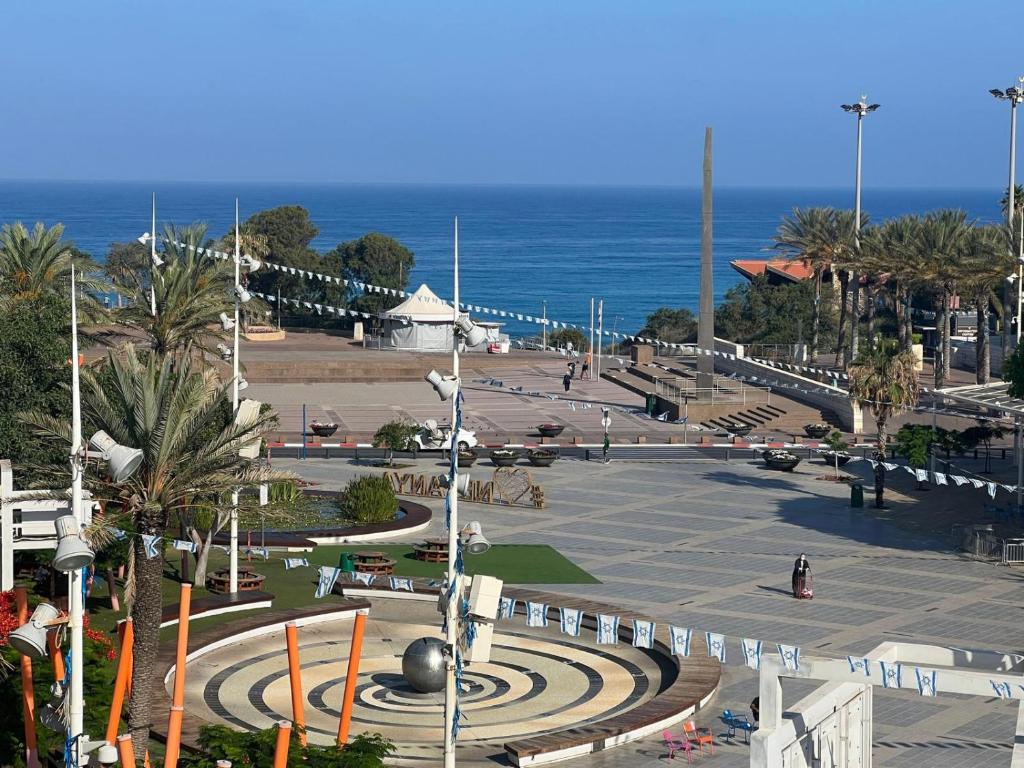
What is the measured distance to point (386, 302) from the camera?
102 metres

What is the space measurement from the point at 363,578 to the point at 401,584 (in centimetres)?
92

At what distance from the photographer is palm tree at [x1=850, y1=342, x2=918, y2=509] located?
4809 cm

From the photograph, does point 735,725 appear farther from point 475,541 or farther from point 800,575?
point 800,575

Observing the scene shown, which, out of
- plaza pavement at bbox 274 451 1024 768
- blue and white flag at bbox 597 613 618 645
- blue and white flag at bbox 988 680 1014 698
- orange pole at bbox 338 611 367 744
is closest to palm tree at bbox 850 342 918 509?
plaza pavement at bbox 274 451 1024 768

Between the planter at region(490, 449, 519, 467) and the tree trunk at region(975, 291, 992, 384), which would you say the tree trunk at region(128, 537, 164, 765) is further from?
the tree trunk at region(975, 291, 992, 384)

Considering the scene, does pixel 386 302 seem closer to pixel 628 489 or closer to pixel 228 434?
pixel 628 489

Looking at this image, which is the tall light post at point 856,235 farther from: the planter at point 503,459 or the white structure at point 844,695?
the white structure at point 844,695

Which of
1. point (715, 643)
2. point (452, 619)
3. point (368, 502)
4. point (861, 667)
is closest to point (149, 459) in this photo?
point (452, 619)

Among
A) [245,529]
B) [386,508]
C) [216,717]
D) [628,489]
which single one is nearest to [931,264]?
[628,489]

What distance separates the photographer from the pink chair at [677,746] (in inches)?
1031

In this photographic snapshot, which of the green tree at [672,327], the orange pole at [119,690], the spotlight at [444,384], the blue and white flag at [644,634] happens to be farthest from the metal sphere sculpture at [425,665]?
the green tree at [672,327]

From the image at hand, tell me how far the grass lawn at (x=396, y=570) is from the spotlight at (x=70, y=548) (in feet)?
53.0

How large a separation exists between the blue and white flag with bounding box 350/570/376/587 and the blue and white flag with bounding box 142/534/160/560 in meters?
9.70

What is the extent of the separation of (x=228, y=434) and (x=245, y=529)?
53.1 feet
